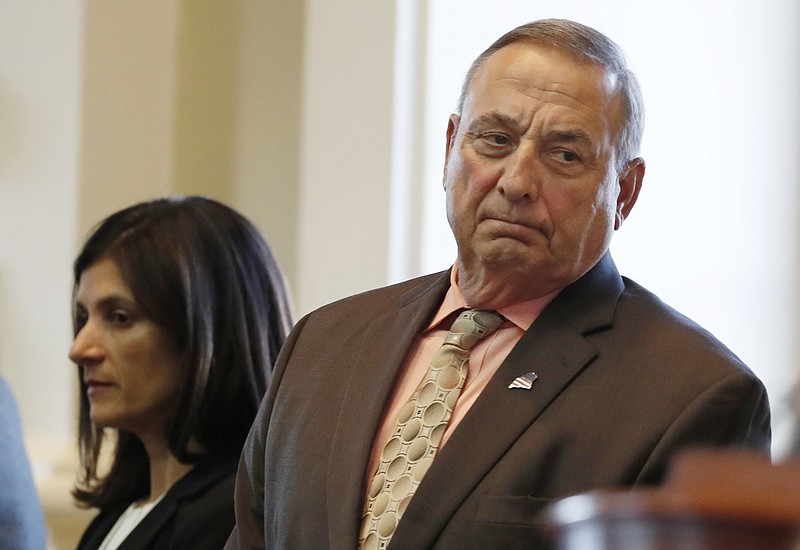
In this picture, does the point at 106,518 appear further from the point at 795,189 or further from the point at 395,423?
the point at 795,189

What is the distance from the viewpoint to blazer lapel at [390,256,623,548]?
222cm

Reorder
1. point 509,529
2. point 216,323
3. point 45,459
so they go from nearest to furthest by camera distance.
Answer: point 509,529, point 216,323, point 45,459

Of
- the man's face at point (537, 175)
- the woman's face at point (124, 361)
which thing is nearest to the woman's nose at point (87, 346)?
the woman's face at point (124, 361)

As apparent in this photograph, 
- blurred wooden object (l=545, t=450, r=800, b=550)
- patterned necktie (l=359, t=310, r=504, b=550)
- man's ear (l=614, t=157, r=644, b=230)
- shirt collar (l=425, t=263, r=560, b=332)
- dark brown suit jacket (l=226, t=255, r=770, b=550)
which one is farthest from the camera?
man's ear (l=614, t=157, r=644, b=230)

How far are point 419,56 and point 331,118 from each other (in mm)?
354

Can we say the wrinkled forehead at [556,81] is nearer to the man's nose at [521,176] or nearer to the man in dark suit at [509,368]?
the man in dark suit at [509,368]

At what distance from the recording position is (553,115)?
8.24 ft

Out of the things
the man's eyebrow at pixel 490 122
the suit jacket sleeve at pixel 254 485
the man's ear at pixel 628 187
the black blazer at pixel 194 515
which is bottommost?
the black blazer at pixel 194 515

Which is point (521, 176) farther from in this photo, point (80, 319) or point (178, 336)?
point (80, 319)

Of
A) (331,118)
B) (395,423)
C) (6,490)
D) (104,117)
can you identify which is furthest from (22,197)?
(395,423)

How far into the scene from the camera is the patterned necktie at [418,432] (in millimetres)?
2301

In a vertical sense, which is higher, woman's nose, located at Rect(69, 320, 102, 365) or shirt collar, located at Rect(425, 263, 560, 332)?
shirt collar, located at Rect(425, 263, 560, 332)

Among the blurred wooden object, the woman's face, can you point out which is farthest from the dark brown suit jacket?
the blurred wooden object

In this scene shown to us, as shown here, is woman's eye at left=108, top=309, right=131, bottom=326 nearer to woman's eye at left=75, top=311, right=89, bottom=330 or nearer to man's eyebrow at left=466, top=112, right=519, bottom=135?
woman's eye at left=75, top=311, right=89, bottom=330
